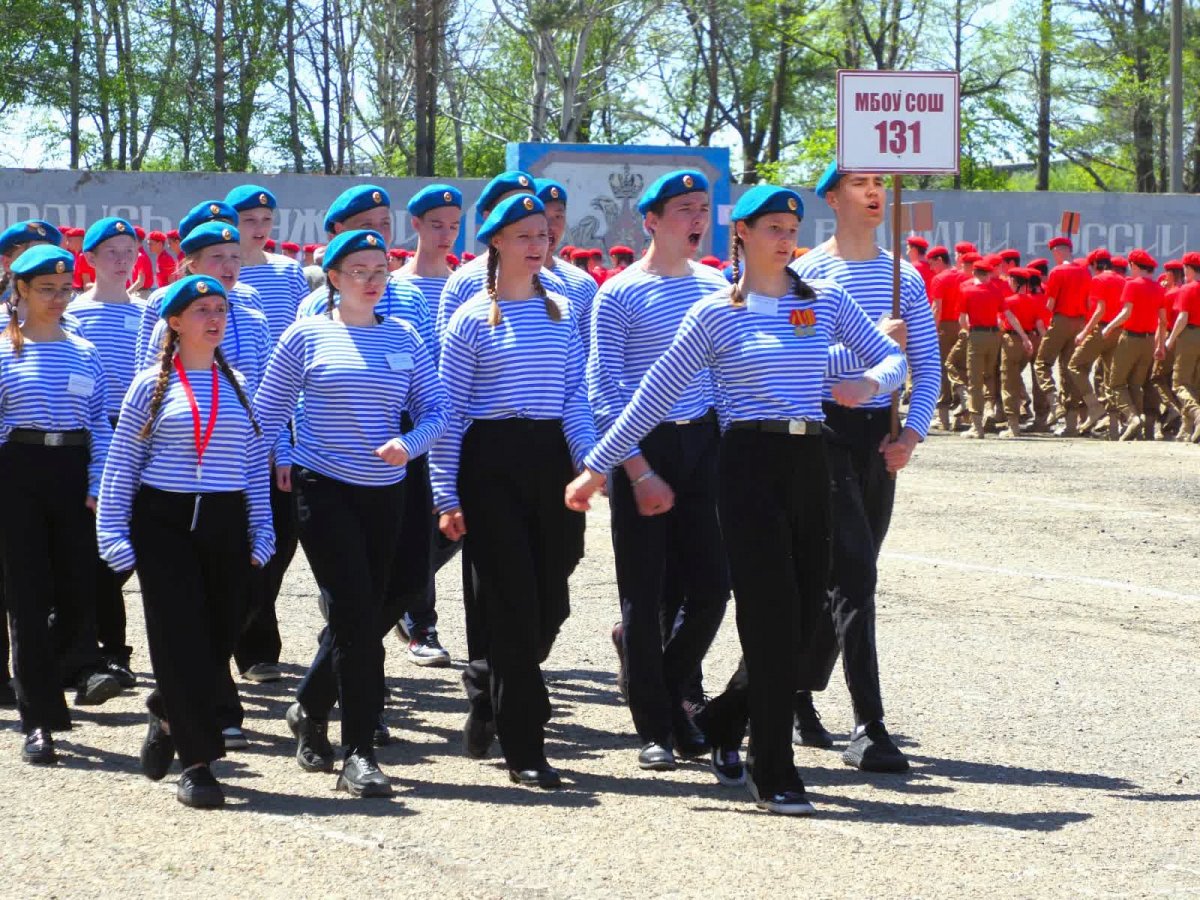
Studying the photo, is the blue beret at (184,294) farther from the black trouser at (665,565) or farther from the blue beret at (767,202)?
the blue beret at (767,202)

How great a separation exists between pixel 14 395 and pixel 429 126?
122ft

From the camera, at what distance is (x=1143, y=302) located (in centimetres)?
2133

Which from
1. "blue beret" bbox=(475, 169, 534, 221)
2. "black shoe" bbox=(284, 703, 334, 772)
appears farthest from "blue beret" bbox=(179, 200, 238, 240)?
"black shoe" bbox=(284, 703, 334, 772)

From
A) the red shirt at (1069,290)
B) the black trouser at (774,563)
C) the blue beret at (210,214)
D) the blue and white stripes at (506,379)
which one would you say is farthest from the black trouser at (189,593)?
the red shirt at (1069,290)

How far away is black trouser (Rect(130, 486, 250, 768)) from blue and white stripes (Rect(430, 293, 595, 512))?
753 millimetres

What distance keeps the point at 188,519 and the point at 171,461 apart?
197mm

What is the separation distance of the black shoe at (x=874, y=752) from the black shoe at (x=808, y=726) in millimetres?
284

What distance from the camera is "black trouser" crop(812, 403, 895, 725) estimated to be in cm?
678

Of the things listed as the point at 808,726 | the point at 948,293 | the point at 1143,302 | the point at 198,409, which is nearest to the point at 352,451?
the point at 198,409

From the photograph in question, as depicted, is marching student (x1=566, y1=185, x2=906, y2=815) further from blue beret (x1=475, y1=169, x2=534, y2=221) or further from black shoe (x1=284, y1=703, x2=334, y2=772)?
blue beret (x1=475, y1=169, x2=534, y2=221)

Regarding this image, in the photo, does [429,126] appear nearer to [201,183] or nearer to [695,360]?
[201,183]

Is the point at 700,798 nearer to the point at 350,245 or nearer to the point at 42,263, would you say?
the point at 350,245

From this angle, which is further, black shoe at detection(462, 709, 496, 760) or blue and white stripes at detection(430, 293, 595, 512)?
black shoe at detection(462, 709, 496, 760)

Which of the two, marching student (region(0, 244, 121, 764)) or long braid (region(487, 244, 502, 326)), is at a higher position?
long braid (region(487, 244, 502, 326))
